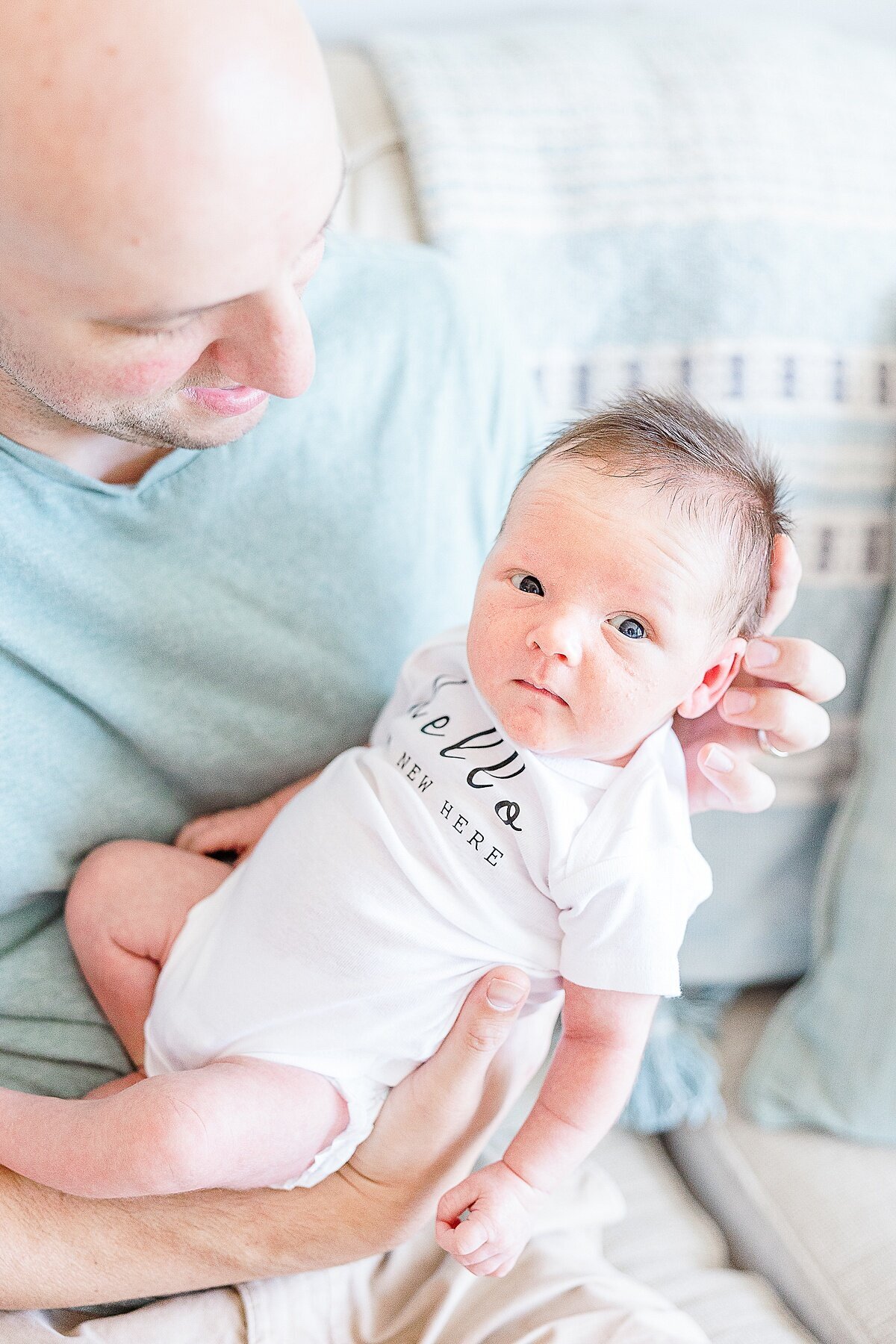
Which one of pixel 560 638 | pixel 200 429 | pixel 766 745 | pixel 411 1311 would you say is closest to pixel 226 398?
pixel 200 429

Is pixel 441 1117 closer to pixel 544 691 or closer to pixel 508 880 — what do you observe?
pixel 508 880

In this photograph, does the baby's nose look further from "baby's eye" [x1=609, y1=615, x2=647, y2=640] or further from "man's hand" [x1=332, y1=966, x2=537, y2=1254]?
"man's hand" [x1=332, y1=966, x2=537, y2=1254]

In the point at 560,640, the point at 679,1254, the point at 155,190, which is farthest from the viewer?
the point at 679,1254

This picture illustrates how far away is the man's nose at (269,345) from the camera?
2.64 feet

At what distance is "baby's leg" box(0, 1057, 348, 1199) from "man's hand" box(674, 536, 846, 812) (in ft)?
1.33

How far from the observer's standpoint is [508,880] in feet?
2.89

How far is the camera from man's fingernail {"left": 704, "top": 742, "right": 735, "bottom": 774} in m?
0.91

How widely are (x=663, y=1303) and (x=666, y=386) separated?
3.05 feet

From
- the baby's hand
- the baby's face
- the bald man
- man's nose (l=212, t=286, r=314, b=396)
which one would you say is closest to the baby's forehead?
the baby's face

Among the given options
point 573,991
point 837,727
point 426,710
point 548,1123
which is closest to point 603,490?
point 426,710

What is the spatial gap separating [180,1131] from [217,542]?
1.67ft

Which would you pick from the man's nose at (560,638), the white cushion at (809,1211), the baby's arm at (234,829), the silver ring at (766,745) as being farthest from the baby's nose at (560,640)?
the white cushion at (809,1211)

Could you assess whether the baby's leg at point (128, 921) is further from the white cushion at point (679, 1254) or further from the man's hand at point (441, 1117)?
the white cushion at point (679, 1254)

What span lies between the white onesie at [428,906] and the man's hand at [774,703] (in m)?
0.05
